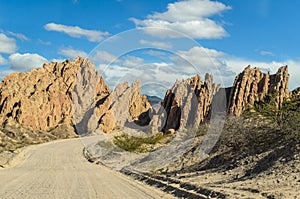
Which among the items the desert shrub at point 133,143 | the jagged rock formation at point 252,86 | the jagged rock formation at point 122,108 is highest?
the jagged rock formation at point 252,86

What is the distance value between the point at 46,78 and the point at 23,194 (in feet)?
418

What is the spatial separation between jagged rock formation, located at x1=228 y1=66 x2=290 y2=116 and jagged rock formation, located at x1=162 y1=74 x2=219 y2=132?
224 inches

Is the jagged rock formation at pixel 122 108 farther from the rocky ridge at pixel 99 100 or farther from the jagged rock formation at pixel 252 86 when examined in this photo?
the jagged rock formation at pixel 252 86

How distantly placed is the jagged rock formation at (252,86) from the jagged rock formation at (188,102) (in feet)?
18.7

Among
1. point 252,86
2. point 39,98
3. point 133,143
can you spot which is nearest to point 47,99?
point 39,98

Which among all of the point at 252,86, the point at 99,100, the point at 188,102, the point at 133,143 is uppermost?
the point at 252,86

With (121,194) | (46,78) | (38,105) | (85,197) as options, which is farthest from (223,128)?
(46,78)

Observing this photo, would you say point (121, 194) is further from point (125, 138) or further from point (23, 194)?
point (125, 138)

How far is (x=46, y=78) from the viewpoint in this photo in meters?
141

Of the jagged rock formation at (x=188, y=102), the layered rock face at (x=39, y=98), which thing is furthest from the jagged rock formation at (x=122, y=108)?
the layered rock face at (x=39, y=98)

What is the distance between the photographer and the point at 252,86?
90750mm

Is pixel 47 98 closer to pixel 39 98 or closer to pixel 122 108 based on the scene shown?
pixel 39 98

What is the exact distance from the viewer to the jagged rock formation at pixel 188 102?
87438 millimetres

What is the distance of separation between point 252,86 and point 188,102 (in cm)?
1556
